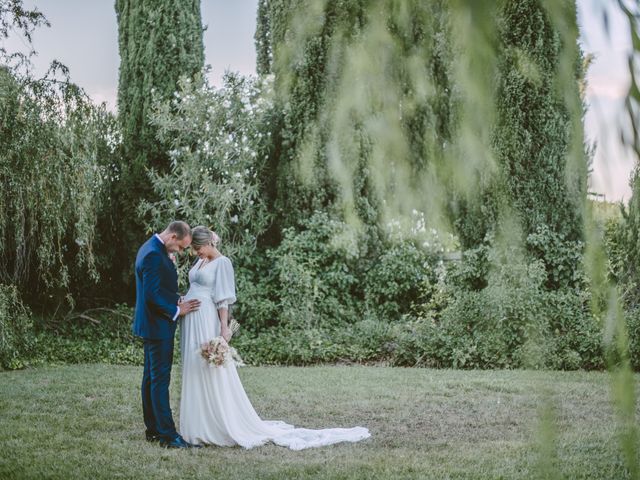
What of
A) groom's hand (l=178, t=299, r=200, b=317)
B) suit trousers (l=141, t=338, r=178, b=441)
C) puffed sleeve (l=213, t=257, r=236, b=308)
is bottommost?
suit trousers (l=141, t=338, r=178, b=441)

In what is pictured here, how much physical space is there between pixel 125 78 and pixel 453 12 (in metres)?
11.0

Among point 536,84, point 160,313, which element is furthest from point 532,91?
A: point 160,313

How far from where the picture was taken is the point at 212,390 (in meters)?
5.39

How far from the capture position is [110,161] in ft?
37.3

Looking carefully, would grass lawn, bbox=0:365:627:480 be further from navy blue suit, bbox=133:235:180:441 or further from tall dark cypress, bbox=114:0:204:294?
tall dark cypress, bbox=114:0:204:294

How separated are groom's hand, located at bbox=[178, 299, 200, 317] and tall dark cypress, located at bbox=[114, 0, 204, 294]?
19.6 feet

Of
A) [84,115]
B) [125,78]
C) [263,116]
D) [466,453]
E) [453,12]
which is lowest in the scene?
[466,453]

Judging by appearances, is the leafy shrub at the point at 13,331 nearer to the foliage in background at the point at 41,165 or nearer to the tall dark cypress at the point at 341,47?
the foliage in background at the point at 41,165

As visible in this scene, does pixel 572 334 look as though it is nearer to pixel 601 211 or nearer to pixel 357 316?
pixel 357 316

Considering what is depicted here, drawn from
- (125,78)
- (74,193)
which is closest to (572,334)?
(74,193)

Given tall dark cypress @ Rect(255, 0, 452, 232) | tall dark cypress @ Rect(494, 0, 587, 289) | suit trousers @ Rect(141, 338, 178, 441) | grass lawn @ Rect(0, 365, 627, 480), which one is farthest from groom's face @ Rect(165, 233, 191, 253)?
tall dark cypress @ Rect(494, 0, 587, 289)

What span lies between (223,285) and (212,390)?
2.54 feet

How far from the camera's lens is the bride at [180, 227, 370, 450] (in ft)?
17.6

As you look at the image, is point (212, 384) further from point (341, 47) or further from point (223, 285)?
point (341, 47)
